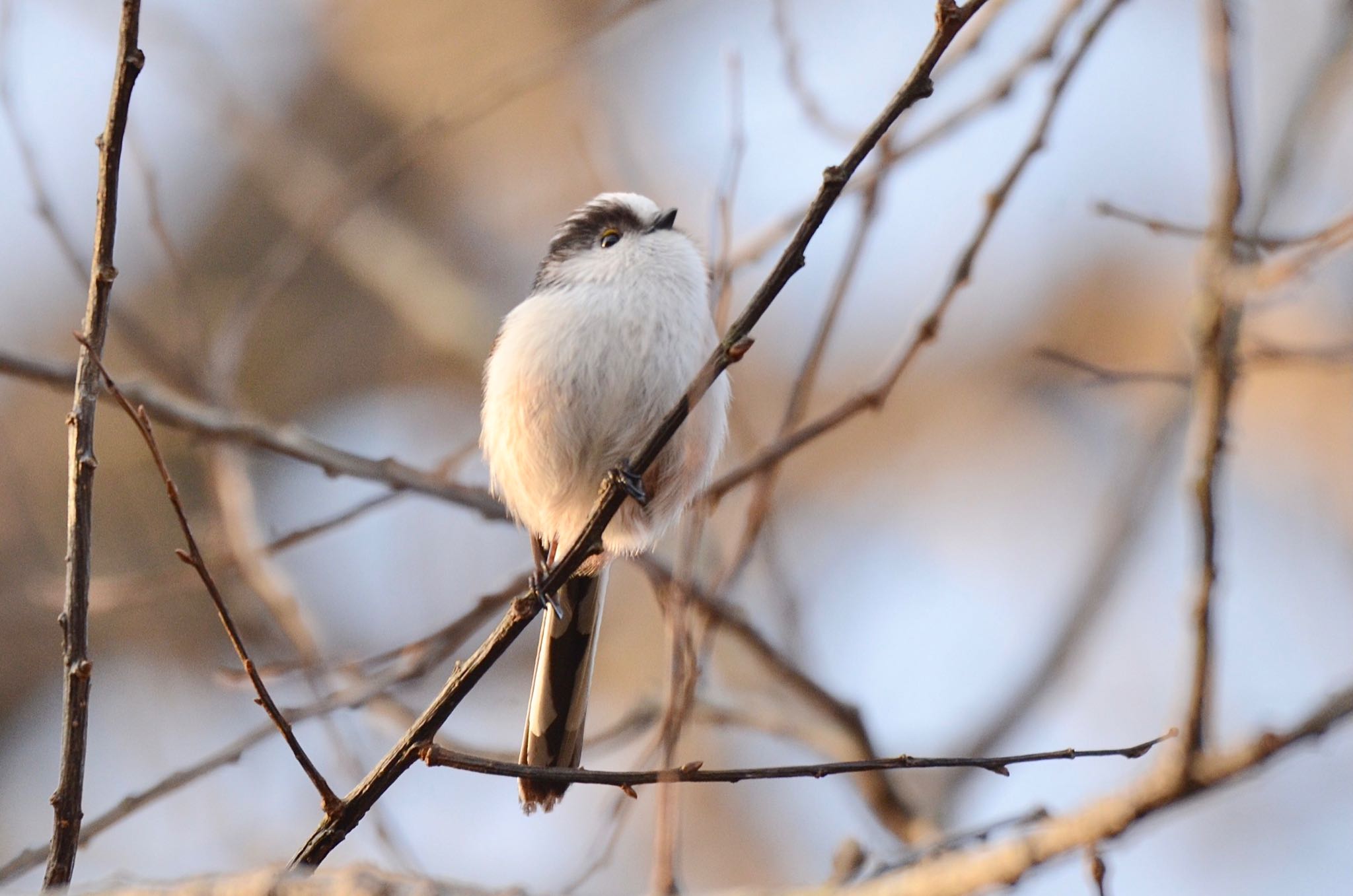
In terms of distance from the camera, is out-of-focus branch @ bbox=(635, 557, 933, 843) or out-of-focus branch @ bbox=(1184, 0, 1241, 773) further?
out-of-focus branch @ bbox=(635, 557, 933, 843)

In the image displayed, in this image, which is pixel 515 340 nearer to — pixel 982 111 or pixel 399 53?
pixel 982 111

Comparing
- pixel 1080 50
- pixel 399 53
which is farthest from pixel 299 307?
pixel 1080 50

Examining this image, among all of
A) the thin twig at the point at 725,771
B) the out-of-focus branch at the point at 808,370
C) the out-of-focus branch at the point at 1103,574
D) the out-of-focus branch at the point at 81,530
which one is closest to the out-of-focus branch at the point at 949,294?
the out-of-focus branch at the point at 808,370

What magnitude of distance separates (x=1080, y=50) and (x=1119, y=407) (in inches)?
182

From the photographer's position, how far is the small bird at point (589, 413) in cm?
247

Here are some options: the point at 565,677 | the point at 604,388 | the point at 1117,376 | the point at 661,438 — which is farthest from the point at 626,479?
the point at 1117,376

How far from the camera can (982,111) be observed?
281 centimetres

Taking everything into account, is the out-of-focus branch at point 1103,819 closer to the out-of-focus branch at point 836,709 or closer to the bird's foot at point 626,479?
the bird's foot at point 626,479

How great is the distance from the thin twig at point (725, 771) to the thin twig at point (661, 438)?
7 centimetres

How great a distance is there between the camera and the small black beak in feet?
9.15

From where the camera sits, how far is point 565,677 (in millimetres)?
2500

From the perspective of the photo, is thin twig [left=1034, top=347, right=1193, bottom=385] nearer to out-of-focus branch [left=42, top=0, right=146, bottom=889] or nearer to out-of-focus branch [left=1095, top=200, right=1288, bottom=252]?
out-of-focus branch [left=1095, top=200, right=1288, bottom=252]

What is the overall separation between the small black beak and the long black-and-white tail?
80 centimetres

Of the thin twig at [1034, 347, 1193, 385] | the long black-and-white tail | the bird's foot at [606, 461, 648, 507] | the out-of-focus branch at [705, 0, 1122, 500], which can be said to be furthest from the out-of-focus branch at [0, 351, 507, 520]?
the thin twig at [1034, 347, 1193, 385]
